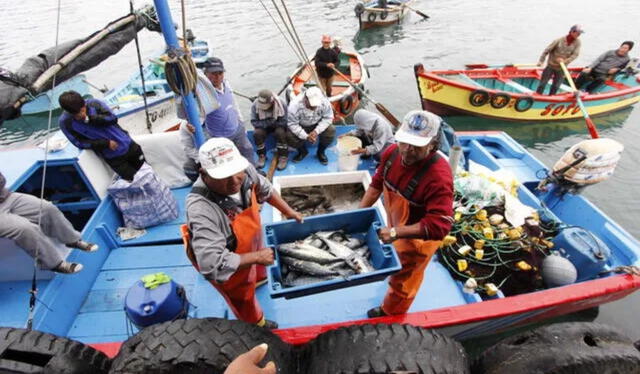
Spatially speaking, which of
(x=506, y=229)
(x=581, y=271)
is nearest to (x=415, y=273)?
(x=506, y=229)

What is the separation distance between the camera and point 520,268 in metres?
3.82

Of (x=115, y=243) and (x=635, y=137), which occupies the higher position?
(x=115, y=243)

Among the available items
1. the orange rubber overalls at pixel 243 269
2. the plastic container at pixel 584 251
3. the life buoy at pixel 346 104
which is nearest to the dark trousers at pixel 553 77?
the life buoy at pixel 346 104

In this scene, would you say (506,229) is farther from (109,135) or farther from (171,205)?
(109,135)

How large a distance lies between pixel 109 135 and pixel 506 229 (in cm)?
521

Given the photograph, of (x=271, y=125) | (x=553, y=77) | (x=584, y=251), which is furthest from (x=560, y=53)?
(x=271, y=125)

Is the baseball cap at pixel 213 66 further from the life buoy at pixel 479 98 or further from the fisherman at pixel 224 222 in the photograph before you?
the life buoy at pixel 479 98

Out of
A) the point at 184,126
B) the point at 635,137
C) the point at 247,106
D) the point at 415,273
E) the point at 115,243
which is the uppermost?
the point at 184,126

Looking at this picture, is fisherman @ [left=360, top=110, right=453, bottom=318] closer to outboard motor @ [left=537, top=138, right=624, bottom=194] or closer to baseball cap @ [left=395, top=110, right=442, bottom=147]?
baseball cap @ [left=395, top=110, right=442, bottom=147]

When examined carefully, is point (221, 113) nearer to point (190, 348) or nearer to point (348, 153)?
point (348, 153)

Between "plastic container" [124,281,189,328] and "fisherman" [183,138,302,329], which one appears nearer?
"fisherman" [183,138,302,329]

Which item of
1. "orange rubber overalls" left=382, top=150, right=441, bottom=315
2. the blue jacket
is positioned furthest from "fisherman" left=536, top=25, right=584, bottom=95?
the blue jacket

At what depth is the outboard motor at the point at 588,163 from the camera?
4320mm

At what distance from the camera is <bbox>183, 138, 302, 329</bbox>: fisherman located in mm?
2283
